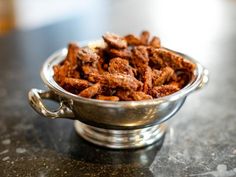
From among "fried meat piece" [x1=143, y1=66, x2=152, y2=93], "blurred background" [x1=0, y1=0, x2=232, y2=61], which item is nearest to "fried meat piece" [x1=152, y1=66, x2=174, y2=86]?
"fried meat piece" [x1=143, y1=66, x2=152, y2=93]

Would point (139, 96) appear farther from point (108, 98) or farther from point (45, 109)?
point (45, 109)

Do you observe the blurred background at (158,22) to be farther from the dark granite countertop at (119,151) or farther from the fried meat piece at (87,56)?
the fried meat piece at (87,56)

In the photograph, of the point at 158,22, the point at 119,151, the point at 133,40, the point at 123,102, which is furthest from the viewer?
the point at 158,22

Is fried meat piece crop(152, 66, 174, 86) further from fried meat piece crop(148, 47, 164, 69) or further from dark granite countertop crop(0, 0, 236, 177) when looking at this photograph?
dark granite countertop crop(0, 0, 236, 177)

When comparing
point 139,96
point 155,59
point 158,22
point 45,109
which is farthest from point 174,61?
point 158,22

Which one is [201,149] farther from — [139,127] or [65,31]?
[65,31]

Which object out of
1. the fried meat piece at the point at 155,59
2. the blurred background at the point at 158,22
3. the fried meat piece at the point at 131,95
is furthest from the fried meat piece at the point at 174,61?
the blurred background at the point at 158,22

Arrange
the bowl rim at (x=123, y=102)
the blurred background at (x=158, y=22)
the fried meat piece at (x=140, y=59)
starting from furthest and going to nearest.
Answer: the blurred background at (x=158, y=22) < the fried meat piece at (x=140, y=59) < the bowl rim at (x=123, y=102)

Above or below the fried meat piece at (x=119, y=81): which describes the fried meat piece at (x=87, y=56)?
above
